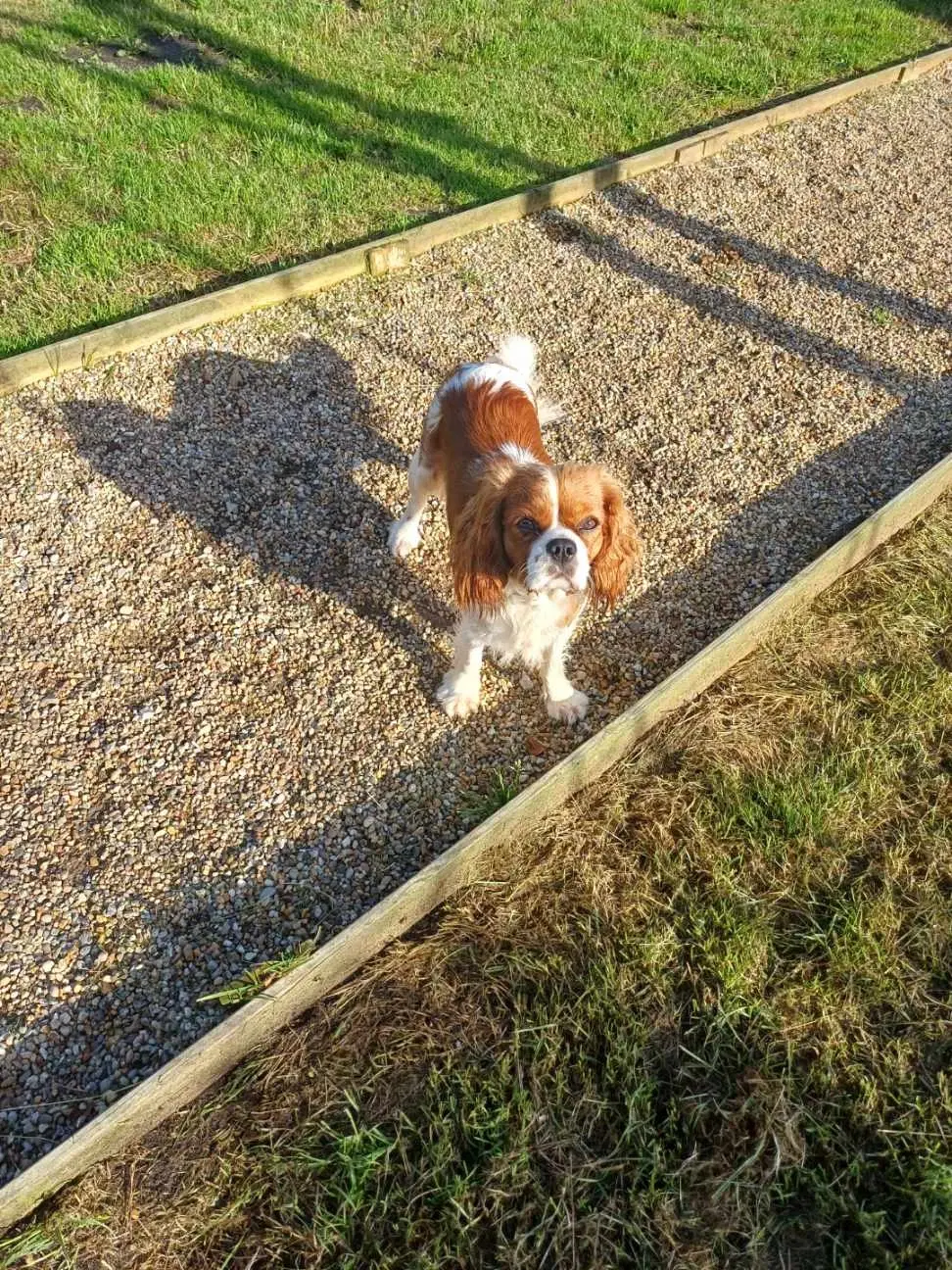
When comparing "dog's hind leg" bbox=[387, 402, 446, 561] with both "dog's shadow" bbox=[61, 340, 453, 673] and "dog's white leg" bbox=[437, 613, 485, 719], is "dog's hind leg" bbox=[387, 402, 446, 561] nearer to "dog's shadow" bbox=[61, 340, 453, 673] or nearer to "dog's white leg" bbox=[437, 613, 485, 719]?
"dog's shadow" bbox=[61, 340, 453, 673]

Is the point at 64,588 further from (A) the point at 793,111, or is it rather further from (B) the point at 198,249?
(A) the point at 793,111

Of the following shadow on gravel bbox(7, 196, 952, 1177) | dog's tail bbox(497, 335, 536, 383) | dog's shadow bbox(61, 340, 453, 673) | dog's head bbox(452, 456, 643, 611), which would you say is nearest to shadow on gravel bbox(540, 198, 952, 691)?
shadow on gravel bbox(7, 196, 952, 1177)

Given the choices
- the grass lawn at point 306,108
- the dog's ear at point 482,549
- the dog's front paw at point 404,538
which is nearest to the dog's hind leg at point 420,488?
the dog's front paw at point 404,538

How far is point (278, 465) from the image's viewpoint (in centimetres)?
475

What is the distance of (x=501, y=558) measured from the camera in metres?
3.03

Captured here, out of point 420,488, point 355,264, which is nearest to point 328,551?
point 420,488

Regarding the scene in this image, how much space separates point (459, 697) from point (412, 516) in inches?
44.4

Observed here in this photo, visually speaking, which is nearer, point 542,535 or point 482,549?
point 542,535

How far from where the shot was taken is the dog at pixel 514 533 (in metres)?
2.90

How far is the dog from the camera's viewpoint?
114 inches

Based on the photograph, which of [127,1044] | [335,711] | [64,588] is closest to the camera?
[127,1044]

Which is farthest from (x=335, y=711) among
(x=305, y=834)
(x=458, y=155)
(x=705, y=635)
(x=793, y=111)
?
(x=793, y=111)

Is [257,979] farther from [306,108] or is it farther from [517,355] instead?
[306,108]

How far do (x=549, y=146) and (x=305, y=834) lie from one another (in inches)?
268
